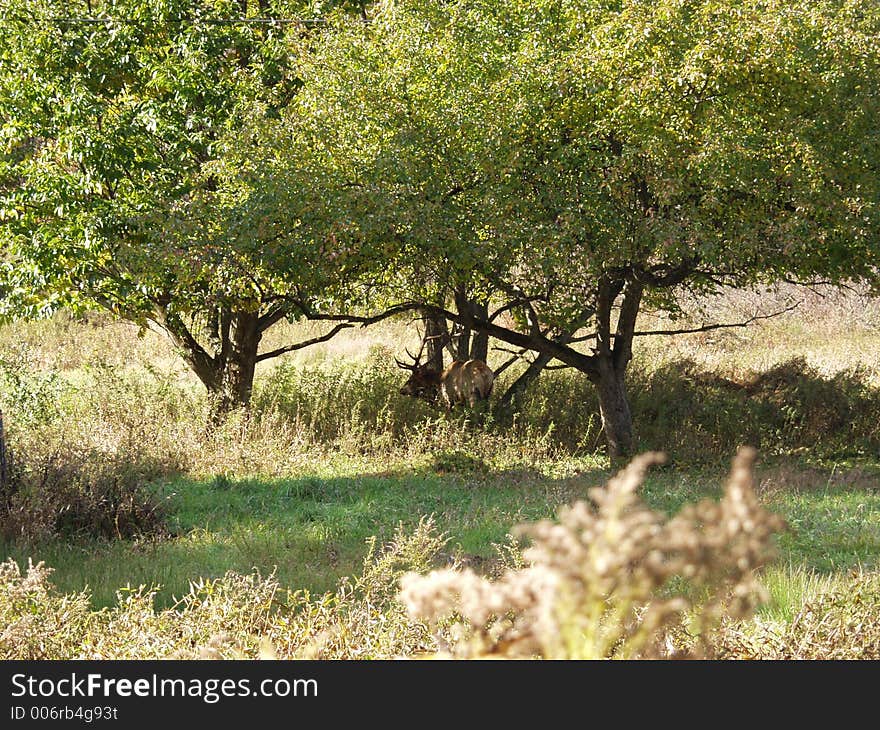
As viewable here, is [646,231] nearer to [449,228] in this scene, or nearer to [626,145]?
[626,145]

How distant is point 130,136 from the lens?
1298 cm

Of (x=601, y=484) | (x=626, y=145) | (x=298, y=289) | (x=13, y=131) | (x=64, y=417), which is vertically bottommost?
(x=601, y=484)

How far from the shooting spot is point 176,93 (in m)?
13.2

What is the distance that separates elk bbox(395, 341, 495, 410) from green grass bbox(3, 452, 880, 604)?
2687 millimetres

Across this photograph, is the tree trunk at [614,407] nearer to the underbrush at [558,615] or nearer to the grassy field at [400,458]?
the grassy field at [400,458]

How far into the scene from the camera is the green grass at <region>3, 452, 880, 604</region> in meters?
6.79

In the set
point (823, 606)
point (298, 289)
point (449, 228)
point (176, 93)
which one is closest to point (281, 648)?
point (823, 606)

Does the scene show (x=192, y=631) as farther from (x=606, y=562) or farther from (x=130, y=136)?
(x=130, y=136)

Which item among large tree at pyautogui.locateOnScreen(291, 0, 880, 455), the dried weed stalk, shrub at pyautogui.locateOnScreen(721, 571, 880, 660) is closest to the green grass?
shrub at pyautogui.locateOnScreen(721, 571, 880, 660)

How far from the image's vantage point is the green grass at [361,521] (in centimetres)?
679

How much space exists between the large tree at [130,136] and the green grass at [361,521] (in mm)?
2658

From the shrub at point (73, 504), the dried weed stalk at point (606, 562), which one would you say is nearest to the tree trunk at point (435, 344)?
the shrub at point (73, 504)

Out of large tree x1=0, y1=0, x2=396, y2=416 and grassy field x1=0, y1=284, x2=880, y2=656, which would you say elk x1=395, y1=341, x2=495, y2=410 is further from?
large tree x1=0, y1=0, x2=396, y2=416

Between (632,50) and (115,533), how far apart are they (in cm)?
708
